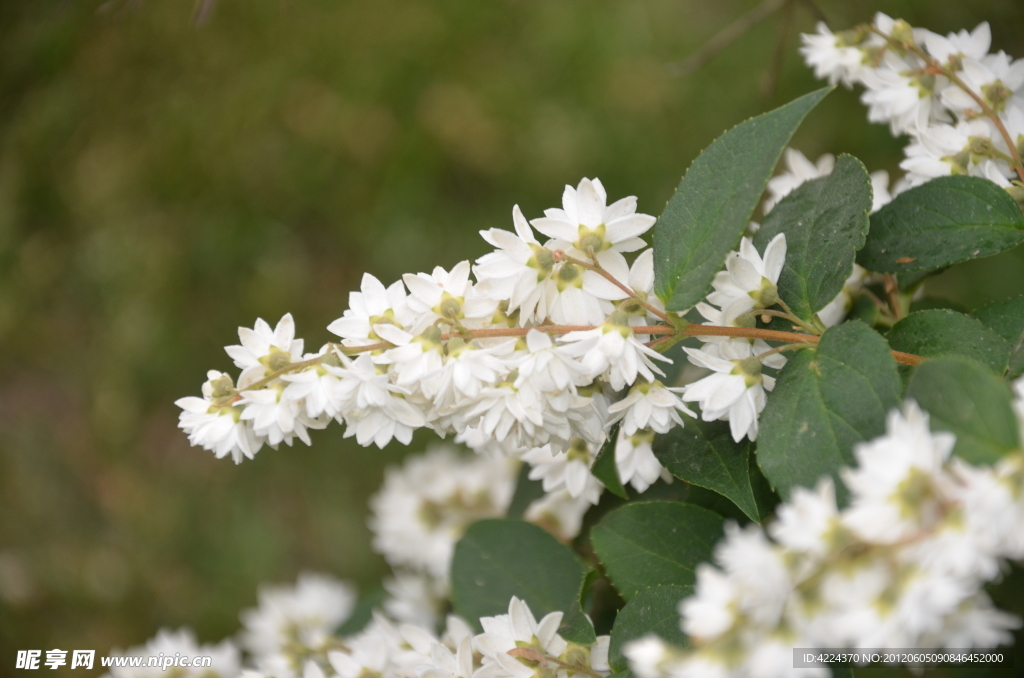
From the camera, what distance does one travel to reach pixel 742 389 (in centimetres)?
78

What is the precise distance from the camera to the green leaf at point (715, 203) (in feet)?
2.41

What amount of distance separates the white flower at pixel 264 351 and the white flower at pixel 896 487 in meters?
0.55

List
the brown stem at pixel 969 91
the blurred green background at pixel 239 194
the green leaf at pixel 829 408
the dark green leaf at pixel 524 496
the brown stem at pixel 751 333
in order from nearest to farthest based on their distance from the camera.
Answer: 1. the green leaf at pixel 829 408
2. the brown stem at pixel 751 333
3. the brown stem at pixel 969 91
4. the dark green leaf at pixel 524 496
5. the blurred green background at pixel 239 194

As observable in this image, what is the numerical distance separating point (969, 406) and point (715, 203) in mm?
293

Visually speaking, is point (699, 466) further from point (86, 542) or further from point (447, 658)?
point (86, 542)

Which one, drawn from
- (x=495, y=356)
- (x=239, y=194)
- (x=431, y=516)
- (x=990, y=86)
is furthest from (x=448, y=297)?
(x=239, y=194)

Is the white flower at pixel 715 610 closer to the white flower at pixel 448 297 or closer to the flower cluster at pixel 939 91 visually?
the white flower at pixel 448 297

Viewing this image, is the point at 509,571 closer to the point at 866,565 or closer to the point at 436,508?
the point at 436,508

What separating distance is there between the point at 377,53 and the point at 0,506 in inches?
69.9

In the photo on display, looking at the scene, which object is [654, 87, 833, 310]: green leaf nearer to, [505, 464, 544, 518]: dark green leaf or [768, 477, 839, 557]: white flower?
[768, 477, 839, 557]: white flower

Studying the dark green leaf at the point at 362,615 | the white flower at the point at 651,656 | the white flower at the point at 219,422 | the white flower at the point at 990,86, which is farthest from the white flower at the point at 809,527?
the dark green leaf at the point at 362,615

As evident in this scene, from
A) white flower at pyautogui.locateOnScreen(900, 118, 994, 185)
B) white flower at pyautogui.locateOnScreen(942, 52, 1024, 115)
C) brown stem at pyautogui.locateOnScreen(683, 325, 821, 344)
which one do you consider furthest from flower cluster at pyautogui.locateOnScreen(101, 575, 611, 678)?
white flower at pyautogui.locateOnScreen(942, 52, 1024, 115)

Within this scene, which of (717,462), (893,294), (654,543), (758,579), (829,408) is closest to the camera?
(758,579)

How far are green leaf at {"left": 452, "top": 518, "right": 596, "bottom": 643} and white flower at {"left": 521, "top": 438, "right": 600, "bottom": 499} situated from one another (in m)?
0.10
